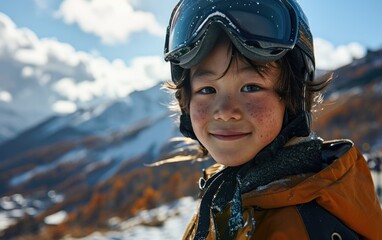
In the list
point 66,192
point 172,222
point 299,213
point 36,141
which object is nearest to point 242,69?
point 299,213

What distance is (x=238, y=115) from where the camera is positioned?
65.6 inches

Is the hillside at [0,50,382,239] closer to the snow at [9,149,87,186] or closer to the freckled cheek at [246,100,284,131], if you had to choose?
the snow at [9,149,87,186]

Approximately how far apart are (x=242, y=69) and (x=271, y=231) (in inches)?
25.5

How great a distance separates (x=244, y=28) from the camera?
1784mm

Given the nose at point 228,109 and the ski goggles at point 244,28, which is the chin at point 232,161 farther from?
the ski goggles at point 244,28

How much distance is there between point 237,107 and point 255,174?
269 mm

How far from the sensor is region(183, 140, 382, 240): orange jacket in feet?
4.78

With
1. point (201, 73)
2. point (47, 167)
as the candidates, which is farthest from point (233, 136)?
point (47, 167)

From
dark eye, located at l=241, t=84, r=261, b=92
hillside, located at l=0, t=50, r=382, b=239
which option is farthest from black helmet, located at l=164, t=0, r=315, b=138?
hillside, located at l=0, t=50, r=382, b=239

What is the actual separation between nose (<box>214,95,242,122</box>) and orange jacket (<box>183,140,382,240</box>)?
295mm

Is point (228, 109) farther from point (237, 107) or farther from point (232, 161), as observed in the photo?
point (232, 161)

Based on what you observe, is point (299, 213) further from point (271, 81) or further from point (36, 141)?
point (36, 141)

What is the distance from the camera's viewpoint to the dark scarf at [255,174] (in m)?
1.62

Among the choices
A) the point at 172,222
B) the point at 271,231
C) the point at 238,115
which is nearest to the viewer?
the point at 271,231
